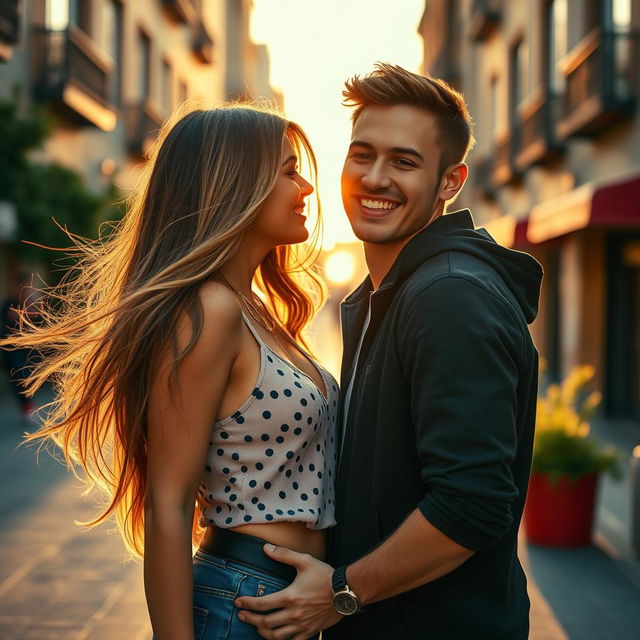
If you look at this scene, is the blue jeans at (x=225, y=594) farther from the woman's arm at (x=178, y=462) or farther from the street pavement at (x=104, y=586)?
the street pavement at (x=104, y=586)

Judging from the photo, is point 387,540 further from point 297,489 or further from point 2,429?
point 2,429

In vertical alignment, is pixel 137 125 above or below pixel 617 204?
above

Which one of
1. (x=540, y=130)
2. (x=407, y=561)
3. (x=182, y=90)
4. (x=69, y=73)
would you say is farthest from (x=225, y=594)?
(x=182, y=90)

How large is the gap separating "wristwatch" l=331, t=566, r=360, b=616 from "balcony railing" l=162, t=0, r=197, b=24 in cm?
2375

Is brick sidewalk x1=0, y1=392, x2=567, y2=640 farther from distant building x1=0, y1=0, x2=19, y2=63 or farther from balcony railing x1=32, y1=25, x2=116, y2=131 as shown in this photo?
balcony railing x1=32, y1=25, x2=116, y2=131

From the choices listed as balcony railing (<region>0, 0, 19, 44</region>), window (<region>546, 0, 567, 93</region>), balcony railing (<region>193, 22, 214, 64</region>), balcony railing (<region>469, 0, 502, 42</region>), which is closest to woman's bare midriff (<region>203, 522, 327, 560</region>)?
balcony railing (<region>0, 0, 19, 44</region>)

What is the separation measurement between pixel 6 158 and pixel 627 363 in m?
9.53

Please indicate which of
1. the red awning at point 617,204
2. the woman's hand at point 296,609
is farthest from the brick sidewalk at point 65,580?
the red awning at point 617,204

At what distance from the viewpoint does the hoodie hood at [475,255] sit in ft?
6.88

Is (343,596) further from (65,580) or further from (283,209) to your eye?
(65,580)

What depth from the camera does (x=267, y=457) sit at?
214 cm

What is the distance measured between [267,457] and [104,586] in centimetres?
348

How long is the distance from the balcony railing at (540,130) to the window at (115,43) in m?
9.27

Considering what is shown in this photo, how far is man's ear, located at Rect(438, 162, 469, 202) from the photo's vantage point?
2311mm
